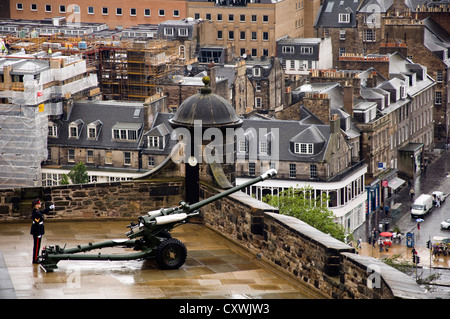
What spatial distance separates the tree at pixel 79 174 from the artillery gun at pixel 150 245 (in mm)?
68228

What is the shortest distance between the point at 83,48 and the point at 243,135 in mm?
38129

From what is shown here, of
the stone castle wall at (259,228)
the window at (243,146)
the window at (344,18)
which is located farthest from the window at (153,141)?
the stone castle wall at (259,228)

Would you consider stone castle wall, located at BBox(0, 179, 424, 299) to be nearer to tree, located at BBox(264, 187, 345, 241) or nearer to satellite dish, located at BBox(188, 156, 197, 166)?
satellite dish, located at BBox(188, 156, 197, 166)

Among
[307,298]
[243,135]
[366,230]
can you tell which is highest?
[307,298]

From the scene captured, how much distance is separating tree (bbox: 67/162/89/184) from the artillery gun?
68.2 meters

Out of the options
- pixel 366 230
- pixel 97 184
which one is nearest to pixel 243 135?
pixel 366 230

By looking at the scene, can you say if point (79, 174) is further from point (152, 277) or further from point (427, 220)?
point (152, 277)

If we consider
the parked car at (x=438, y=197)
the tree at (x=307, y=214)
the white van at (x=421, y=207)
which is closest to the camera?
the tree at (x=307, y=214)

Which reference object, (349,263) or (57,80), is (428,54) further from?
(349,263)

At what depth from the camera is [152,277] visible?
20.5 m

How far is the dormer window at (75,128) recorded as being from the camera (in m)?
96.3

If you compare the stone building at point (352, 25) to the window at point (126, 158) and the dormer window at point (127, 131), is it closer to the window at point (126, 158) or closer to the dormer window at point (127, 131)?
the dormer window at point (127, 131)

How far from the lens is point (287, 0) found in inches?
6097

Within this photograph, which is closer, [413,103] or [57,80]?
[57,80]
